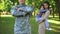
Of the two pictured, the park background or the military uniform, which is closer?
the military uniform

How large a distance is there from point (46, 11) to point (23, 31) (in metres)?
2.24

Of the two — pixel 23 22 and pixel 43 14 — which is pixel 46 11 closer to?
pixel 43 14

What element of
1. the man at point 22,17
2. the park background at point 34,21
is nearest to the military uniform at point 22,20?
the man at point 22,17

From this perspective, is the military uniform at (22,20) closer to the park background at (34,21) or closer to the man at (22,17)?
the man at (22,17)

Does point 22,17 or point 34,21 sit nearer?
point 22,17

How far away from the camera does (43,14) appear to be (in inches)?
312

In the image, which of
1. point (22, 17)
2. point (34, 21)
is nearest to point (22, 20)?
point (22, 17)

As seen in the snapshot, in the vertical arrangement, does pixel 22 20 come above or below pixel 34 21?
above

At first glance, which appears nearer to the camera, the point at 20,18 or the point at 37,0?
the point at 20,18

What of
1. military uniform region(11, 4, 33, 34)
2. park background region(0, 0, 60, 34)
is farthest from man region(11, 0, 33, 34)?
park background region(0, 0, 60, 34)

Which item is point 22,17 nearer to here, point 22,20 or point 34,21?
point 22,20

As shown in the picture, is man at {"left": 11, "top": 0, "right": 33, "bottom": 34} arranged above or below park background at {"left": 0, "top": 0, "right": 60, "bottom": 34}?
above

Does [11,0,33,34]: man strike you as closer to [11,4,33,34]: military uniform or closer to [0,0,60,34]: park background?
[11,4,33,34]: military uniform

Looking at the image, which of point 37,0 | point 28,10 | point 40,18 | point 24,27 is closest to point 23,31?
point 24,27
